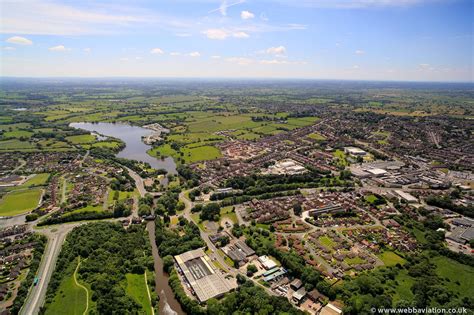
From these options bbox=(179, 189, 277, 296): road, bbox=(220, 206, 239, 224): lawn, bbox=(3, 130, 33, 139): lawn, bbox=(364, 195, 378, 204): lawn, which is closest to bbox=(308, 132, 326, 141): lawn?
bbox=(364, 195, 378, 204): lawn

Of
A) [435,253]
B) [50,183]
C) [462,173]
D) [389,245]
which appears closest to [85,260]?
[50,183]

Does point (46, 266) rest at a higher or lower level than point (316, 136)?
lower

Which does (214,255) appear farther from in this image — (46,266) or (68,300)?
(46,266)

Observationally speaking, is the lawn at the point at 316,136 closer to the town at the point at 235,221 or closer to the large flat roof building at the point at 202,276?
the town at the point at 235,221

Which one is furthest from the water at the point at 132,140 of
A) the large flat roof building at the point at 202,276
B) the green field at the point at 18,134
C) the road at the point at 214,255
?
the large flat roof building at the point at 202,276

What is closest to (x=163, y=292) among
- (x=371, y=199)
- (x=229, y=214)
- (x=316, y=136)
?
(x=229, y=214)
